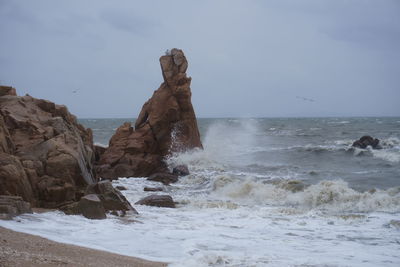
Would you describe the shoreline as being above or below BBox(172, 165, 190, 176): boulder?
above

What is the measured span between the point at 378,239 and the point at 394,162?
1408 cm

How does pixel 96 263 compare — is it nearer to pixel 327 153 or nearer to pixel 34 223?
pixel 34 223

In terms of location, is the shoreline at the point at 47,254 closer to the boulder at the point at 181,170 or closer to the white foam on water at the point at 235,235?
the white foam on water at the point at 235,235

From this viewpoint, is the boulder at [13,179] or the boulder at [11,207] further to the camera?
the boulder at [13,179]

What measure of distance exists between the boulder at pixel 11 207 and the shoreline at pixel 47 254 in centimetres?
85

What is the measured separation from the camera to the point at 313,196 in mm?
12930

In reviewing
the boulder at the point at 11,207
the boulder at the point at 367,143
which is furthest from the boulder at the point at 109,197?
the boulder at the point at 367,143

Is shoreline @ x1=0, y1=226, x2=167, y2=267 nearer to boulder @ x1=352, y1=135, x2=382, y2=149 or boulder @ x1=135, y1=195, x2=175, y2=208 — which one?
boulder @ x1=135, y1=195, x2=175, y2=208

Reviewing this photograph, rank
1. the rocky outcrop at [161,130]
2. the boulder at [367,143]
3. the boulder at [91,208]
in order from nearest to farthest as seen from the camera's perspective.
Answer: the boulder at [91,208] → the rocky outcrop at [161,130] → the boulder at [367,143]

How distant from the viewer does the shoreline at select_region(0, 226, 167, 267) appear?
5.15 meters

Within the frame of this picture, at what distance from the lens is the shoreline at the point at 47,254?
5.15 m

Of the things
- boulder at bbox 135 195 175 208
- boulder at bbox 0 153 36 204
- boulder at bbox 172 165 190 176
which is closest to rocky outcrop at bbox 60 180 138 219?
boulder at bbox 0 153 36 204

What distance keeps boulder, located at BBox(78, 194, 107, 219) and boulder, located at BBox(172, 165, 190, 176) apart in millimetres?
9695

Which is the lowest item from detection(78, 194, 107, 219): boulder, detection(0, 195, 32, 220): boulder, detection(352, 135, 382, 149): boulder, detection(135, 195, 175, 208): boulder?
detection(135, 195, 175, 208): boulder
